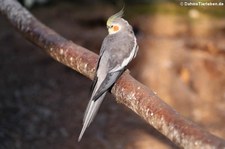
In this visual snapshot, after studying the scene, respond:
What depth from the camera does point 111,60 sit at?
9.14 ft

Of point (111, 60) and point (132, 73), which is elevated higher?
point (111, 60)

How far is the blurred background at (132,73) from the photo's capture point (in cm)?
497

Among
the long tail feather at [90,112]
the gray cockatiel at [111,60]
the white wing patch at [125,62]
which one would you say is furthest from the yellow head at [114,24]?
the long tail feather at [90,112]

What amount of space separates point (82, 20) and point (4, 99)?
95.5 inches

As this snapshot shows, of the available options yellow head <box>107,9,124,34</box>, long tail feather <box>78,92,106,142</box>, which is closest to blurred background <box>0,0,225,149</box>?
yellow head <box>107,9,124,34</box>

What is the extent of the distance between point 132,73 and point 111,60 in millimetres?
3193

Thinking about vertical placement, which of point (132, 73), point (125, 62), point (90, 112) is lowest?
point (132, 73)

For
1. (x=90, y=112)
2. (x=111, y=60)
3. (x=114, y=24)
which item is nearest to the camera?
(x=90, y=112)

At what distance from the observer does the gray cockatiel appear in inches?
103

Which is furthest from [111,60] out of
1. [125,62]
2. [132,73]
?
[132,73]

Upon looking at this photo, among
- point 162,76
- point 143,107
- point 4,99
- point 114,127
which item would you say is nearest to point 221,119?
point 162,76

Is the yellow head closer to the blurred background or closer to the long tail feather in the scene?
the long tail feather

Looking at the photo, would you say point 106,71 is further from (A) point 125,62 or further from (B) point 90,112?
(B) point 90,112

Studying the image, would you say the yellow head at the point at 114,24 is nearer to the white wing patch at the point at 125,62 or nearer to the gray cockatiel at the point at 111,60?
the gray cockatiel at the point at 111,60
